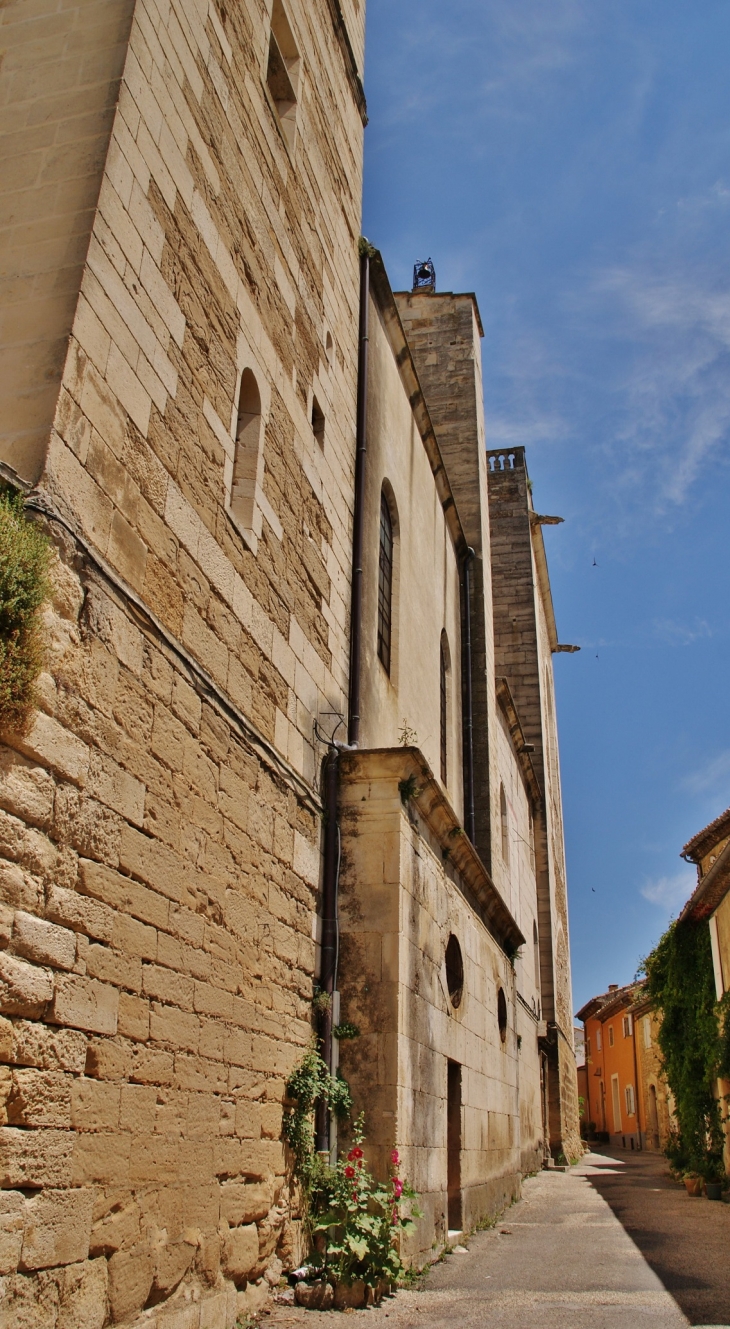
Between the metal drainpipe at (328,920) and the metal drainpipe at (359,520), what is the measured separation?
0.44m

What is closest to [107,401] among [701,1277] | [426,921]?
[426,921]

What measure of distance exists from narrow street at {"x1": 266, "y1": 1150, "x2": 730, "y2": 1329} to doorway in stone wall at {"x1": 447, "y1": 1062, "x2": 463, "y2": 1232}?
0.24 m

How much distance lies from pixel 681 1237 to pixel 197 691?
713 cm

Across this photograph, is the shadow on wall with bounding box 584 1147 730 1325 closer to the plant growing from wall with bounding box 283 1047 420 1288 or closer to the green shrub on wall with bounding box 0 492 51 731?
the plant growing from wall with bounding box 283 1047 420 1288

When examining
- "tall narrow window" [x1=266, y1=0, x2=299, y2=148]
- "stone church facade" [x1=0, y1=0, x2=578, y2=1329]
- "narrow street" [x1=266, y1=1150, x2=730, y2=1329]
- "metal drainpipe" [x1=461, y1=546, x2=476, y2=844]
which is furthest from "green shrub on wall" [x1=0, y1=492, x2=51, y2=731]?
"metal drainpipe" [x1=461, y1=546, x2=476, y2=844]

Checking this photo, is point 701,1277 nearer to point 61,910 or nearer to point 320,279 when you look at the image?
point 61,910

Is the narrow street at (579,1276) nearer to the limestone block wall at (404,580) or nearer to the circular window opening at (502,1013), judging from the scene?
the circular window opening at (502,1013)

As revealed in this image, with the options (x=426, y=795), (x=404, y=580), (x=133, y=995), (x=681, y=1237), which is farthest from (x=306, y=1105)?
(x=404, y=580)

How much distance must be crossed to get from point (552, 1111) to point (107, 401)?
19.5m

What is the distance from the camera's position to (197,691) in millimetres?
4730

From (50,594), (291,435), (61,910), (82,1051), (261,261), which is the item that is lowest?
(82,1051)

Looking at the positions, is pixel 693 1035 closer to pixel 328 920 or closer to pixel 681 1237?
pixel 681 1237

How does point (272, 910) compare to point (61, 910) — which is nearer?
point (61, 910)

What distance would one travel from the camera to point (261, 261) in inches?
247
